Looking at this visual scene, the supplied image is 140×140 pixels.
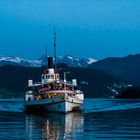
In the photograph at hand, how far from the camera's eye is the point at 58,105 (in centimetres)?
12619

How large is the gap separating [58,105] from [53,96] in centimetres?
395

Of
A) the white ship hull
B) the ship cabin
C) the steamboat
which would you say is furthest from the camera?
the ship cabin

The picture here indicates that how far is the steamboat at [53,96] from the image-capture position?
125750 mm

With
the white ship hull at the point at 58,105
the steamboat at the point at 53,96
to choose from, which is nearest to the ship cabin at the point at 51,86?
the steamboat at the point at 53,96

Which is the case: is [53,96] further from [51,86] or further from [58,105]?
[51,86]

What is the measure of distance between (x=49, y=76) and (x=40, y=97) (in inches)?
215

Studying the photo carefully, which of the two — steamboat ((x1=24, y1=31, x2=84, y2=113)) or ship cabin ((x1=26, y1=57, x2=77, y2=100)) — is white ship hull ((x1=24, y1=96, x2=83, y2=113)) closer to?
steamboat ((x1=24, y1=31, x2=84, y2=113))

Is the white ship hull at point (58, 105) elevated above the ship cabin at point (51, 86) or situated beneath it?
situated beneath

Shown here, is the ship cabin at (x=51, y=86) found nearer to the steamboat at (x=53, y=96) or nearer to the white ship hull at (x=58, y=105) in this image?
the steamboat at (x=53, y=96)

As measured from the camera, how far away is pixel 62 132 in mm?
71375

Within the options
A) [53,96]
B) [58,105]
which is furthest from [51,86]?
[58,105]

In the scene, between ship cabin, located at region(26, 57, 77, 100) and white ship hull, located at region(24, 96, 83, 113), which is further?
ship cabin, located at region(26, 57, 77, 100)

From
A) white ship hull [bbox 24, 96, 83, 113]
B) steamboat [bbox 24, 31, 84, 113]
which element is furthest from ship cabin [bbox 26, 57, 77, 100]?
white ship hull [bbox 24, 96, 83, 113]

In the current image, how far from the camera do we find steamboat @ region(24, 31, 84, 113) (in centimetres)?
12575
